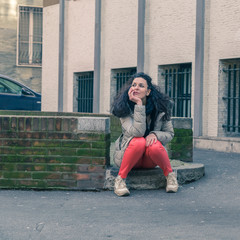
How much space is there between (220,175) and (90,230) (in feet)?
12.1

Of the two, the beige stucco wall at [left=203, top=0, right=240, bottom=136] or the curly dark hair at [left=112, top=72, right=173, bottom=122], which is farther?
the beige stucco wall at [left=203, top=0, right=240, bottom=136]

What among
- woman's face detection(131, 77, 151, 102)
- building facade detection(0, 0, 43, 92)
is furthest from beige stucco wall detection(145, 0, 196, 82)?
building facade detection(0, 0, 43, 92)

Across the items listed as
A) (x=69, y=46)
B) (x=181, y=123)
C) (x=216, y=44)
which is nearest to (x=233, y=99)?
(x=216, y=44)

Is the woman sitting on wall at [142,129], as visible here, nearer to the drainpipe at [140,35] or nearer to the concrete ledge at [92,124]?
the concrete ledge at [92,124]

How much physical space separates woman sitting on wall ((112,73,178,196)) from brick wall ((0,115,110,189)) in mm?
312

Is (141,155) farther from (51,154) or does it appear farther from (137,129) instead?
(51,154)

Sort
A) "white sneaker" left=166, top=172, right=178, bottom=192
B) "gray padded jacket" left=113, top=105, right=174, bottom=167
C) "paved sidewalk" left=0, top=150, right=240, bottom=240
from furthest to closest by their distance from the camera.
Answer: "white sneaker" left=166, top=172, right=178, bottom=192 → "gray padded jacket" left=113, top=105, right=174, bottom=167 → "paved sidewalk" left=0, top=150, right=240, bottom=240

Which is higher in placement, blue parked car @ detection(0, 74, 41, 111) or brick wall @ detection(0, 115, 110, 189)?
blue parked car @ detection(0, 74, 41, 111)

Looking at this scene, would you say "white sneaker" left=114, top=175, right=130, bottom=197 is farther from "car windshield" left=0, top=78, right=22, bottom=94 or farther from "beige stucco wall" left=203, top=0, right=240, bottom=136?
"car windshield" left=0, top=78, right=22, bottom=94

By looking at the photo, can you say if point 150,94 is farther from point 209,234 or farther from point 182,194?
point 209,234

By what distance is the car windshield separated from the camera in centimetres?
1505

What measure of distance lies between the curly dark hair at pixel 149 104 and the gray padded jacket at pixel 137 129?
6cm

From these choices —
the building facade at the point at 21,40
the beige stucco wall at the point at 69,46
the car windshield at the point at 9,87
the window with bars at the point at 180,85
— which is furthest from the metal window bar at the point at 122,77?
the building facade at the point at 21,40

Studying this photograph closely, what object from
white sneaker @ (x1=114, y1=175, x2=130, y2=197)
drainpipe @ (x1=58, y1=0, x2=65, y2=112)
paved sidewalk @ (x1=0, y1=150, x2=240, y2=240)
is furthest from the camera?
drainpipe @ (x1=58, y1=0, x2=65, y2=112)
